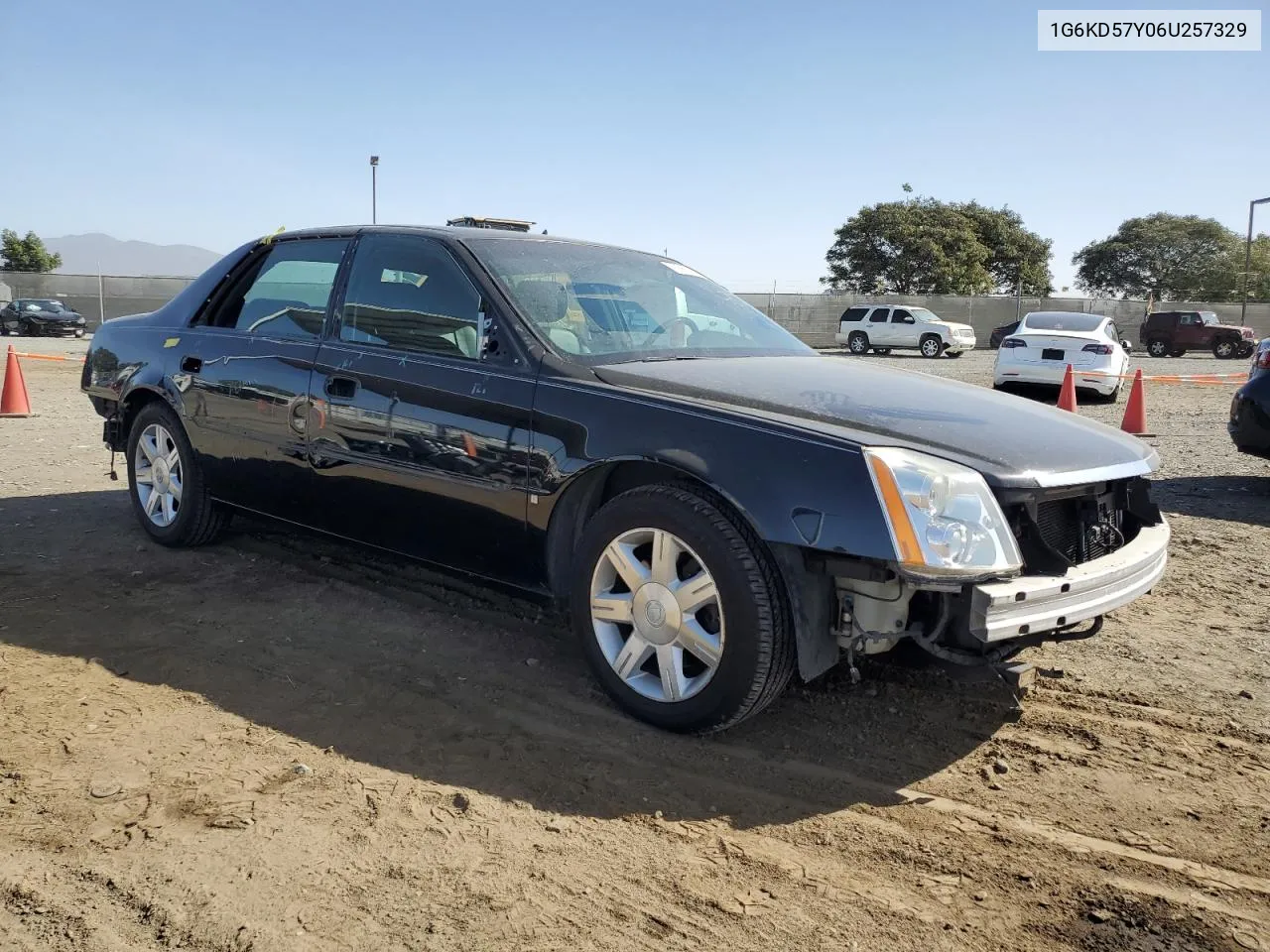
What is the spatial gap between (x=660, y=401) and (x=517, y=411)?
56 cm

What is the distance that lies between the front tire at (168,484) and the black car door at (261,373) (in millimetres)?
146

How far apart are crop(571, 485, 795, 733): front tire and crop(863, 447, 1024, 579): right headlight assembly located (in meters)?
0.42

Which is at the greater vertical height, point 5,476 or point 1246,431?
point 1246,431

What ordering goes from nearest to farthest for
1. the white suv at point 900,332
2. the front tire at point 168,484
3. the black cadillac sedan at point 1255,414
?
the front tire at point 168,484, the black cadillac sedan at point 1255,414, the white suv at point 900,332

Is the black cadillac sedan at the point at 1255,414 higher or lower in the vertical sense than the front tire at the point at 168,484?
higher

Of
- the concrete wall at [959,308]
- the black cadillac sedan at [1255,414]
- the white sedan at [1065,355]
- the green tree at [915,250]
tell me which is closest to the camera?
the black cadillac sedan at [1255,414]

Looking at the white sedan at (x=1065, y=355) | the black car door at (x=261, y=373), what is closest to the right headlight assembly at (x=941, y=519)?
the black car door at (x=261, y=373)

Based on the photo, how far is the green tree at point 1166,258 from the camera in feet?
201

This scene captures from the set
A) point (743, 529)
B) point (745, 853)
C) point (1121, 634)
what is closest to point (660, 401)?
point (743, 529)

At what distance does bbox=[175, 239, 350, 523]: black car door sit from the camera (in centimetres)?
439

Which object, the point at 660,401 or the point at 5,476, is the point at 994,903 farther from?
the point at 5,476

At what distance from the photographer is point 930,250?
48781mm

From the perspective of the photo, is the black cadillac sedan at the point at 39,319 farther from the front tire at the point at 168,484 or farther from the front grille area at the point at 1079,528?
the front grille area at the point at 1079,528

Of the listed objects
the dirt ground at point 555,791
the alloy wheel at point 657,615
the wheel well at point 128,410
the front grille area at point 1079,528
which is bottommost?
the dirt ground at point 555,791
